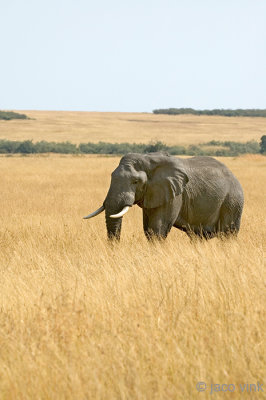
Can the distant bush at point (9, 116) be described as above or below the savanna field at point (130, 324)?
below

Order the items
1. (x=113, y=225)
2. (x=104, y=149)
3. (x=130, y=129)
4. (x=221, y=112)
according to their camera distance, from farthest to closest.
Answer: (x=221, y=112), (x=130, y=129), (x=104, y=149), (x=113, y=225)

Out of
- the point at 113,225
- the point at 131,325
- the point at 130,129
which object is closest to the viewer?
the point at 131,325

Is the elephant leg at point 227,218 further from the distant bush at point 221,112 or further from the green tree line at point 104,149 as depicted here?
the distant bush at point 221,112

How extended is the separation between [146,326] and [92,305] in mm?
659

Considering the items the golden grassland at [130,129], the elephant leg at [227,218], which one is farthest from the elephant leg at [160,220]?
the golden grassland at [130,129]

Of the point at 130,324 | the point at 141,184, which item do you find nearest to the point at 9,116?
the point at 141,184

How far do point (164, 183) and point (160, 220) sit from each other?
43cm

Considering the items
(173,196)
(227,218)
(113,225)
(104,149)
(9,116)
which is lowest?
(9,116)

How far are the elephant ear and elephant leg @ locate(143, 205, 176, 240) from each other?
0.37ft

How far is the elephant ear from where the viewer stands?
802 centimetres

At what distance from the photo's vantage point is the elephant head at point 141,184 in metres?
7.64

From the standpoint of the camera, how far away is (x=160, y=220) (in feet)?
26.5

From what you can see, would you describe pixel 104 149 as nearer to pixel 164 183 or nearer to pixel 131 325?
pixel 164 183

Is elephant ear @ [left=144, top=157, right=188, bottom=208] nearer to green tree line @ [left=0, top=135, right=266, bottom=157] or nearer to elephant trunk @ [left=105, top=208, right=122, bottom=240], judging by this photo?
elephant trunk @ [left=105, top=208, right=122, bottom=240]
